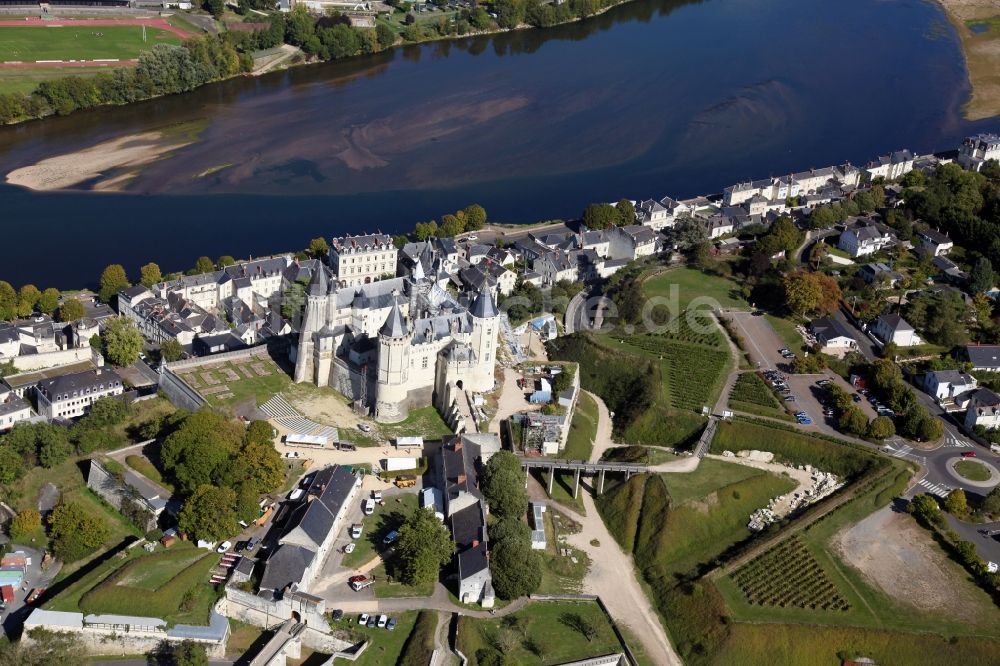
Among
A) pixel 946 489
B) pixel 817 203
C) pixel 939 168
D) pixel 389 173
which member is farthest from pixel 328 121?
pixel 946 489

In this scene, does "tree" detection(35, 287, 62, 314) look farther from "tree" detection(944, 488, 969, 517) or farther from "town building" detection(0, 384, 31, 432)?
"tree" detection(944, 488, 969, 517)

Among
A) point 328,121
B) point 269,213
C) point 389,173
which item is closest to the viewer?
point 269,213

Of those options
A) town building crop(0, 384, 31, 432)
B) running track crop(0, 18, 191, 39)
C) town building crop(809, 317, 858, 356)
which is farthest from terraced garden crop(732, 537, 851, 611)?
running track crop(0, 18, 191, 39)

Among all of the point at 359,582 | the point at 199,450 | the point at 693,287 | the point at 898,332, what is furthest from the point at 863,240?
the point at 199,450

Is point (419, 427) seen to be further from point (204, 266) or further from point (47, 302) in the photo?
point (47, 302)

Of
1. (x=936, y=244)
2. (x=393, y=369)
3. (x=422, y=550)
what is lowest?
(x=422, y=550)

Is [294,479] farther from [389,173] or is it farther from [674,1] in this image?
[674,1]
